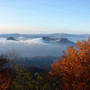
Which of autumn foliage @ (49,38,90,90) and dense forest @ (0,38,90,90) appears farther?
autumn foliage @ (49,38,90,90)

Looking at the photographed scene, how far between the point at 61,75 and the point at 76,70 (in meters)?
3.34

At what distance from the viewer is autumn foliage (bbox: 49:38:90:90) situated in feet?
70.3

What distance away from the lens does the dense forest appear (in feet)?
64.8

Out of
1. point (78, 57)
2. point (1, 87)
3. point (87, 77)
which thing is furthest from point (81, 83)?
point (1, 87)

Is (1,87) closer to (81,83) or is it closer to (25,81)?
(25,81)

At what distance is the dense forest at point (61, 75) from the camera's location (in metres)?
19.8

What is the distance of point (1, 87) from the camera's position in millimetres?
19328

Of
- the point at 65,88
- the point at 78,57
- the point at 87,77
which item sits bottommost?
the point at 65,88

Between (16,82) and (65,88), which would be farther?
(65,88)

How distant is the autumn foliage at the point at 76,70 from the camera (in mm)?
21438

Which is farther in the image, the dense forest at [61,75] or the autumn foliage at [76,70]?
the autumn foliage at [76,70]

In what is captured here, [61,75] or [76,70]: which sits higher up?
[76,70]

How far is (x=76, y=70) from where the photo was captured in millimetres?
21656

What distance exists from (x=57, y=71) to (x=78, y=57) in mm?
3908
